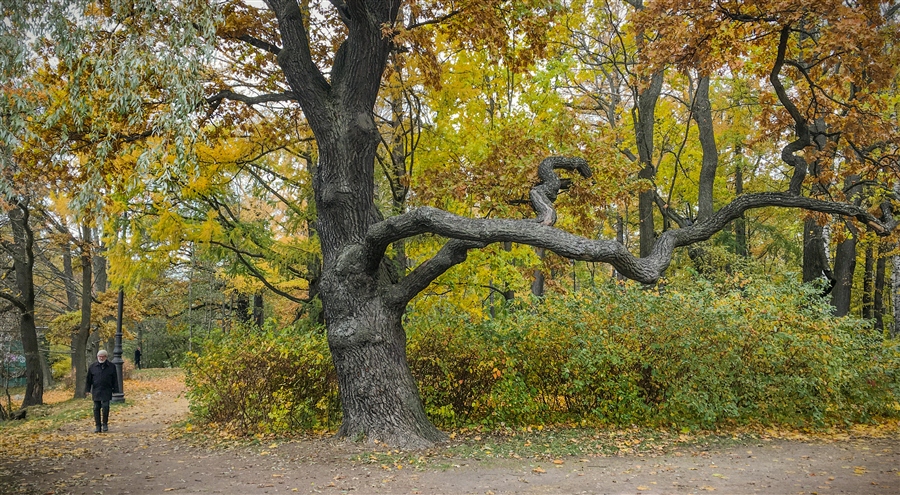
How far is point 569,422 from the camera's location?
370 inches

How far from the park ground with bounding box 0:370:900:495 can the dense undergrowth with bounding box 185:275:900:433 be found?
499 mm

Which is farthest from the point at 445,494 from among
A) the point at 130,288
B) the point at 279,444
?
the point at 130,288

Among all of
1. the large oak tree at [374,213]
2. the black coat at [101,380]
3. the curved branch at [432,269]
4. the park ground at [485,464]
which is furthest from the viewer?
the black coat at [101,380]

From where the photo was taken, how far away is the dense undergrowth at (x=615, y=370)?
898 cm

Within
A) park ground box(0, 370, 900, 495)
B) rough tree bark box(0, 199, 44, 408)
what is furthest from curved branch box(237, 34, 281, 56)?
rough tree bark box(0, 199, 44, 408)

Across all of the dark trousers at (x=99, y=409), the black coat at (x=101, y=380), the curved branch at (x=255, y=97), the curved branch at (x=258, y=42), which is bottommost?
the dark trousers at (x=99, y=409)

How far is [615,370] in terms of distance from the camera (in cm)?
926

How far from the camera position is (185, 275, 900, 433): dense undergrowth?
29.5 feet

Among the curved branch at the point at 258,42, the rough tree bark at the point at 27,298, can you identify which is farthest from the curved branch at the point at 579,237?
the rough tree bark at the point at 27,298

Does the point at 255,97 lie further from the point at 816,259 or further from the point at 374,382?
the point at 816,259

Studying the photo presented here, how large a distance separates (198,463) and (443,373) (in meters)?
3.55

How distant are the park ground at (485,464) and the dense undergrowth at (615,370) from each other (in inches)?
19.7

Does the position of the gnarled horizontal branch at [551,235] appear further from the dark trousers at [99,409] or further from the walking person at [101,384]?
the dark trousers at [99,409]

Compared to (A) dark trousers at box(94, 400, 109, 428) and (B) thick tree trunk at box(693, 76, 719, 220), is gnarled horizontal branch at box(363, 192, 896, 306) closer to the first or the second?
(B) thick tree trunk at box(693, 76, 719, 220)
